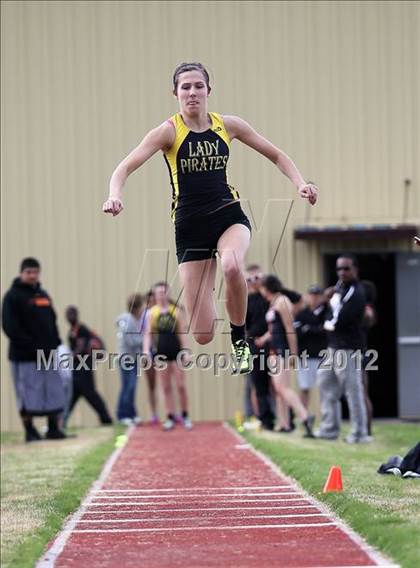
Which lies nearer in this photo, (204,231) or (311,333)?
(204,231)

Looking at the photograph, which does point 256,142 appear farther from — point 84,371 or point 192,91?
point 84,371

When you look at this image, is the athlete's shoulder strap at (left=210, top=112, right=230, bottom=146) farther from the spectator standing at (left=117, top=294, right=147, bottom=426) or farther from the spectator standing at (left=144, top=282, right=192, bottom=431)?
the spectator standing at (left=117, top=294, right=147, bottom=426)

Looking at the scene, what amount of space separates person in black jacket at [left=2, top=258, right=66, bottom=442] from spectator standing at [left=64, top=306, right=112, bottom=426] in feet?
9.18

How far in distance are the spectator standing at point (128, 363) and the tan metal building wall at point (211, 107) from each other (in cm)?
114

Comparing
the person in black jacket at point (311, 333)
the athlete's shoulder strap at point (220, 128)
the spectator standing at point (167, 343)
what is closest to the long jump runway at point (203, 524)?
the athlete's shoulder strap at point (220, 128)

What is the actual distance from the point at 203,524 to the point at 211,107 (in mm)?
15167

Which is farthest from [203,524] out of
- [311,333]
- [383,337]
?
[383,337]

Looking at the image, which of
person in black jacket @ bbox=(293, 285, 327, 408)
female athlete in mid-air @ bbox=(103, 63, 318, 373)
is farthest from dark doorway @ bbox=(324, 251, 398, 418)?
female athlete in mid-air @ bbox=(103, 63, 318, 373)

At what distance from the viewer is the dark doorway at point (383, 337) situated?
78.2ft

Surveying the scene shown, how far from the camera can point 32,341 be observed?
1678 centimetres

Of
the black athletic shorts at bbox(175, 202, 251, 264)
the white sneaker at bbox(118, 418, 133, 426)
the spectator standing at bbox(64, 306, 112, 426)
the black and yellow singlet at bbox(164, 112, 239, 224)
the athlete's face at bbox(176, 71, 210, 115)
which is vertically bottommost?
the white sneaker at bbox(118, 418, 133, 426)

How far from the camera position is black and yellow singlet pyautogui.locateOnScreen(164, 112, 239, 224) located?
8.92m

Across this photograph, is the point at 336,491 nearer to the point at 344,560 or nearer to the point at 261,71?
the point at 344,560

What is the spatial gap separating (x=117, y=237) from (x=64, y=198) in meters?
1.26
